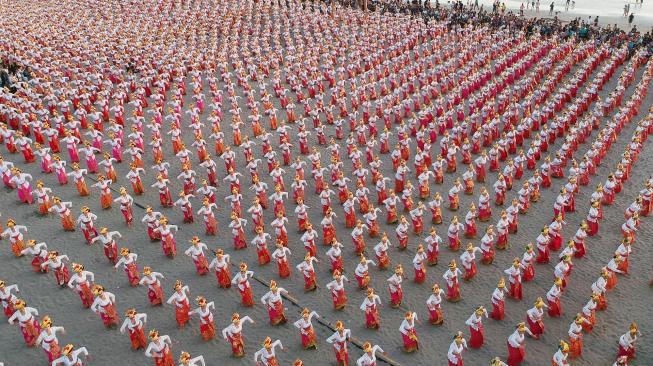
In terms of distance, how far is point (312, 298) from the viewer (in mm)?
12703

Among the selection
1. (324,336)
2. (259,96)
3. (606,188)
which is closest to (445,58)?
(259,96)

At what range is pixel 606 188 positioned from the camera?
16.4 m

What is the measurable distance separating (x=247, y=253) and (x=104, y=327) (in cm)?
382

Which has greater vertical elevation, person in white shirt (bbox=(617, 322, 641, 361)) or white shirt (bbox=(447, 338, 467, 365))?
white shirt (bbox=(447, 338, 467, 365))

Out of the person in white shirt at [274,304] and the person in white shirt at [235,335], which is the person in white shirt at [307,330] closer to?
the person in white shirt at [274,304]

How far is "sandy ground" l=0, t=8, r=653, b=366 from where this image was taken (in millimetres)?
11172

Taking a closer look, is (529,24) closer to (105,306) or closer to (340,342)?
(340,342)

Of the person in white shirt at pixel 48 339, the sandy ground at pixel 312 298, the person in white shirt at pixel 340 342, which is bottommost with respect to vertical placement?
the sandy ground at pixel 312 298

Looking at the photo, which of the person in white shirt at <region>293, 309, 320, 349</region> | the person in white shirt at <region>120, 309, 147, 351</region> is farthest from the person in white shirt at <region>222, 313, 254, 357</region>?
the person in white shirt at <region>120, 309, 147, 351</region>

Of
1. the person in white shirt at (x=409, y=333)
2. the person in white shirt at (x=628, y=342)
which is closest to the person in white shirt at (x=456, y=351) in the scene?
the person in white shirt at (x=409, y=333)

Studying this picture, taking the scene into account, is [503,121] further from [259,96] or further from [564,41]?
[564,41]

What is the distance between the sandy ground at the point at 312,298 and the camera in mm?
11172

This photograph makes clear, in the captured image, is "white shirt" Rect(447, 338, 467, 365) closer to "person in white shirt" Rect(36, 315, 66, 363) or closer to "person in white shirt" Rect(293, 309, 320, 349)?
"person in white shirt" Rect(293, 309, 320, 349)

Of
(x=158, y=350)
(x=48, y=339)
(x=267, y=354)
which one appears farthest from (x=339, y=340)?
(x=48, y=339)
